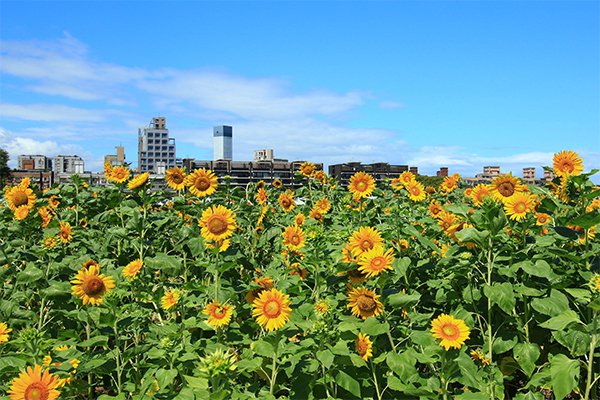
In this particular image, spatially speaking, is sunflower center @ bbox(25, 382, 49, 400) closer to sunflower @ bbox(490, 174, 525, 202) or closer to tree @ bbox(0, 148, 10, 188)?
sunflower @ bbox(490, 174, 525, 202)

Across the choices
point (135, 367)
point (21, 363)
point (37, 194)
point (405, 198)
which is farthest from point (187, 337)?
point (405, 198)

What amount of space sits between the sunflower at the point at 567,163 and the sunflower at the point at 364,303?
1947mm

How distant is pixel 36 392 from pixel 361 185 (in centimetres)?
390

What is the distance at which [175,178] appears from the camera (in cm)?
489

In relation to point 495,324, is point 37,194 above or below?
above

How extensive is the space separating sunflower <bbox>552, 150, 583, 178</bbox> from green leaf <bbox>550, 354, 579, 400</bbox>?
1.62 m

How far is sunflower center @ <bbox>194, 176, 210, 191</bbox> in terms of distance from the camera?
4.33 meters

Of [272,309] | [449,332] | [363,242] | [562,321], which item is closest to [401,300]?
[449,332]

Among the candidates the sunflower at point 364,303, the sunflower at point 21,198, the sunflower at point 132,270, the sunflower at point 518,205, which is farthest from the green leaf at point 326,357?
the sunflower at point 21,198

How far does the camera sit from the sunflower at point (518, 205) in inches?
137

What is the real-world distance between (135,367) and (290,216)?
11.3 feet

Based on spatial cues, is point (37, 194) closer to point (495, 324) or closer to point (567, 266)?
point (495, 324)

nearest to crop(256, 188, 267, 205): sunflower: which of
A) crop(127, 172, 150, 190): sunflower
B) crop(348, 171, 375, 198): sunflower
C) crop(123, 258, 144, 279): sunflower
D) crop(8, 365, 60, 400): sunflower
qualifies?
crop(348, 171, 375, 198): sunflower

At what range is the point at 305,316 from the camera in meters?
2.85
